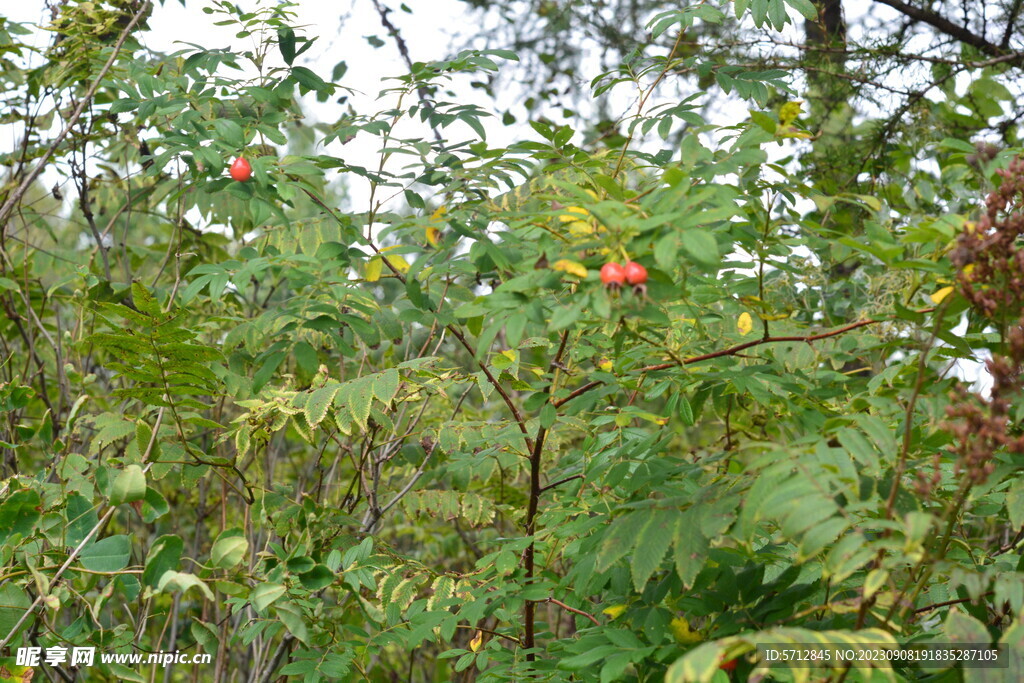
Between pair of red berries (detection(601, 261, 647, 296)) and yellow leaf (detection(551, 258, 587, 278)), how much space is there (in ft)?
0.10

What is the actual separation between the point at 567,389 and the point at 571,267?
3.38ft

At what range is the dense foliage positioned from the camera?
116 centimetres

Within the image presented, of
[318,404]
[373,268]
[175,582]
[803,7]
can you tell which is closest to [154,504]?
[175,582]

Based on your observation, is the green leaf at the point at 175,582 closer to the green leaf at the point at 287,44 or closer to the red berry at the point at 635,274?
the red berry at the point at 635,274

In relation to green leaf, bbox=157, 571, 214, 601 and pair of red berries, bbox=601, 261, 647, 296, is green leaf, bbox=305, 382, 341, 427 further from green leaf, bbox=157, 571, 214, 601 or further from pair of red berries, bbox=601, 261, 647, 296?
pair of red berries, bbox=601, 261, 647, 296

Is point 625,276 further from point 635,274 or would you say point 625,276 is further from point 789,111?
point 789,111

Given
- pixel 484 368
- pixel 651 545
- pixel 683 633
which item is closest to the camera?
pixel 651 545

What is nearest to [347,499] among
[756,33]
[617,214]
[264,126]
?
[264,126]

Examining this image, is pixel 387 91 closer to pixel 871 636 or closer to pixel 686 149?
pixel 686 149

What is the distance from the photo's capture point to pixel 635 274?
113 cm

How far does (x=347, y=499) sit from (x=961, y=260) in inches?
76.6

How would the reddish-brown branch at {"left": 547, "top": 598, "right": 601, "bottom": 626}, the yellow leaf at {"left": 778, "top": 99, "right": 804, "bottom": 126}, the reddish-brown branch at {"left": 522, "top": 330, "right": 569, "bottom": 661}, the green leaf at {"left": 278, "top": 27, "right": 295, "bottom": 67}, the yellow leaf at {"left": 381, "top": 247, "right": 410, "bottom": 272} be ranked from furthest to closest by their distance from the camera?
the green leaf at {"left": 278, "top": 27, "right": 295, "bottom": 67}, the yellow leaf at {"left": 381, "top": 247, "right": 410, "bottom": 272}, the reddish-brown branch at {"left": 522, "top": 330, "right": 569, "bottom": 661}, the reddish-brown branch at {"left": 547, "top": 598, "right": 601, "bottom": 626}, the yellow leaf at {"left": 778, "top": 99, "right": 804, "bottom": 126}

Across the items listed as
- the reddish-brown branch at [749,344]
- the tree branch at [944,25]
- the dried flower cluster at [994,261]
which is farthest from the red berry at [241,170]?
the tree branch at [944,25]

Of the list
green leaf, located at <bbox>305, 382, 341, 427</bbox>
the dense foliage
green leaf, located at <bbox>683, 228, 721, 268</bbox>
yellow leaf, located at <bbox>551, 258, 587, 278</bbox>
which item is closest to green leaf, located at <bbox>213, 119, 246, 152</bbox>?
the dense foliage
